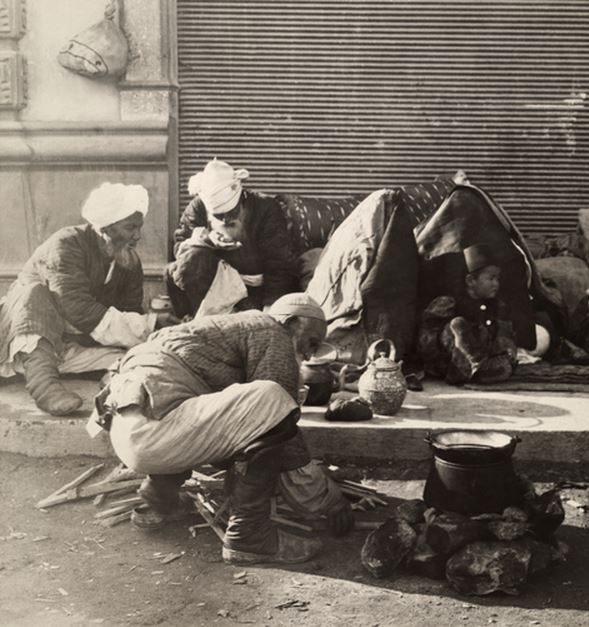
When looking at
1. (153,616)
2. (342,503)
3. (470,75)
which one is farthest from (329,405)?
(470,75)

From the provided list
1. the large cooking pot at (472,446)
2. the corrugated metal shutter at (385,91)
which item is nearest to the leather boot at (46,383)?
the large cooking pot at (472,446)

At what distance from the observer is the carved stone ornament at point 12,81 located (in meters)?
9.71

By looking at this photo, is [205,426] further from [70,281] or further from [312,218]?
[312,218]

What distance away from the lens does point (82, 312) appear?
780 cm

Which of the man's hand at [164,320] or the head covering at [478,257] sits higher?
the head covering at [478,257]

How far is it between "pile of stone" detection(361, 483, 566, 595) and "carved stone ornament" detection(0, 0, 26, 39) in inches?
246

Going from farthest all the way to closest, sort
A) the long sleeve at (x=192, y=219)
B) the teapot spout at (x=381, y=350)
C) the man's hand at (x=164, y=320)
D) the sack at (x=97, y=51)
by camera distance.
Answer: the sack at (x=97, y=51) < the long sleeve at (x=192, y=219) < the man's hand at (x=164, y=320) < the teapot spout at (x=381, y=350)

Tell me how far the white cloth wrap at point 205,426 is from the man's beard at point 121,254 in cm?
263

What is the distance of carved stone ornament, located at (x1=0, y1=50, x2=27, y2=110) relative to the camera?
382 inches

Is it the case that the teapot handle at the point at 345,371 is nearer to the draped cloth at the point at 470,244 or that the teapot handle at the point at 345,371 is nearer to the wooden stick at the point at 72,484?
the draped cloth at the point at 470,244

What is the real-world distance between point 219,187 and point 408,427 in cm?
Answer: 282

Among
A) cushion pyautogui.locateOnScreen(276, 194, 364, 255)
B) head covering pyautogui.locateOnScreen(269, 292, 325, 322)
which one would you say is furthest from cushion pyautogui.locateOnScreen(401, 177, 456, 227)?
head covering pyautogui.locateOnScreen(269, 292, 325, 322)

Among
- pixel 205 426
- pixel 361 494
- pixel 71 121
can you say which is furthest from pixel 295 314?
pixel 71 121

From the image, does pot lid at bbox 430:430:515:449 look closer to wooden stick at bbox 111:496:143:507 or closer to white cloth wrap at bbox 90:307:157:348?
wooden stick at bbox 111:496:143:507
